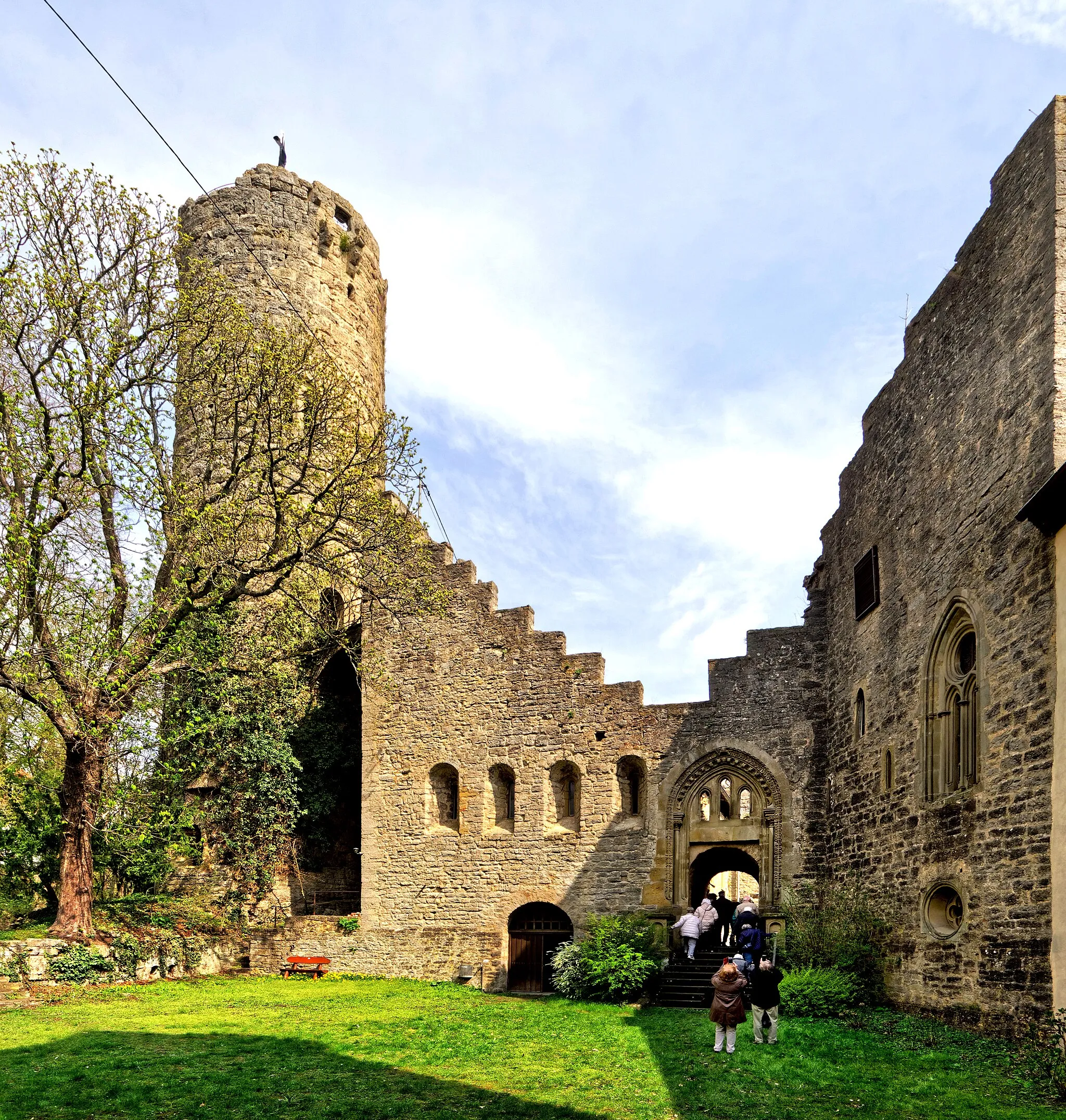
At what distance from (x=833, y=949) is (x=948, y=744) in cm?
362

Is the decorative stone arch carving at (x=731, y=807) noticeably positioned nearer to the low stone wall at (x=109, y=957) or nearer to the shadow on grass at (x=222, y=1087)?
the low stone wall at (x=109, y=957)

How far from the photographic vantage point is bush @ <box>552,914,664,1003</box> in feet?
50.2

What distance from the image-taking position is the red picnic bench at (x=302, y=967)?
18.2 m

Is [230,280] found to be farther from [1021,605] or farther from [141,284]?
[1021,605]

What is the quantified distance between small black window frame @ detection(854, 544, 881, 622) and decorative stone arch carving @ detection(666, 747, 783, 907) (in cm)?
333

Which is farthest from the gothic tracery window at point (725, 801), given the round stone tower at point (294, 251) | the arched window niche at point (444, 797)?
the round stone tower at point (294, 251)

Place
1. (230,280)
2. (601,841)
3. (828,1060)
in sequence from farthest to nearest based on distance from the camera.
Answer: (230,280) < (601,841) < (828,1060)

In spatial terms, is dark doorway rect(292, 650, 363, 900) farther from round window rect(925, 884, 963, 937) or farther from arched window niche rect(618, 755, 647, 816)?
round window rect(925, 884, 963, 937)

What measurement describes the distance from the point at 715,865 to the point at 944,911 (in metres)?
8.58

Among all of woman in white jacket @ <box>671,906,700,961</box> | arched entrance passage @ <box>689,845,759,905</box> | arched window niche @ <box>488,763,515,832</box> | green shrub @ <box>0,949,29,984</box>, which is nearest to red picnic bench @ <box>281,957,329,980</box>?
arched window niche @ <box>488,763,515,832</box>

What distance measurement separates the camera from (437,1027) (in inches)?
490

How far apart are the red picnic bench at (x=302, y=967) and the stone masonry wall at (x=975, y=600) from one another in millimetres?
9213

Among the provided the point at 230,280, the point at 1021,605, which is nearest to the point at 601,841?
the point at 1021,605

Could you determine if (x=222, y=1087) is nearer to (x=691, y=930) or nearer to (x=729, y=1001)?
(x=729, y=1001)
